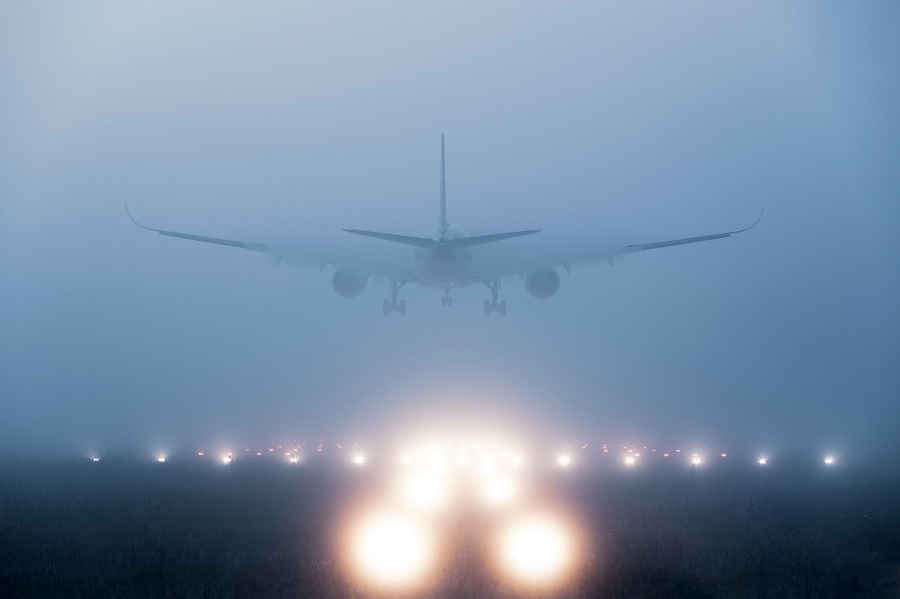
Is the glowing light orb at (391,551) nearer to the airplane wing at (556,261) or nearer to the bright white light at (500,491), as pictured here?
the bright white light at (500,491)

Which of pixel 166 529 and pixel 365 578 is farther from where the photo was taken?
pixel 166 529

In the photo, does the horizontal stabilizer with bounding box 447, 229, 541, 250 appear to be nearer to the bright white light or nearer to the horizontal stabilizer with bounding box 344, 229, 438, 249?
the horizontal stabilizer with bounding box 344, 229, 438, 249

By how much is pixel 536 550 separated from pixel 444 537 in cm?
247

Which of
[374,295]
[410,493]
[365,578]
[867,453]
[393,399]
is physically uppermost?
[374,295]

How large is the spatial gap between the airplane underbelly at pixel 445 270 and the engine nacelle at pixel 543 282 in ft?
15.4

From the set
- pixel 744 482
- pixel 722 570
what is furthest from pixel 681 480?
pixel 722 570

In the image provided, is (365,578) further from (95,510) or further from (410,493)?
(95,510)

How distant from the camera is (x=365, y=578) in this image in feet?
49.8

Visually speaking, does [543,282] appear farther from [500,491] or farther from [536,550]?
[536,550]

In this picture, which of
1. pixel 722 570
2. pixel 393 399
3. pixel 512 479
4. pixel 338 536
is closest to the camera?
pixel 722 570

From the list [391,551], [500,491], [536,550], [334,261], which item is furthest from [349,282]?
[536,550]

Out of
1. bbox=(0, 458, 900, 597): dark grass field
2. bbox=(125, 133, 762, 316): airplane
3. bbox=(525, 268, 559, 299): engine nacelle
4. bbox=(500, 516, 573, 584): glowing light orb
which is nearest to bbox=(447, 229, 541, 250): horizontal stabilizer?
bbox=(125, 133, 762, 316): airplane

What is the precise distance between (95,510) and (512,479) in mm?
15421

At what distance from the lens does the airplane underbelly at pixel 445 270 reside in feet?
138
